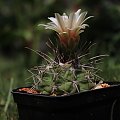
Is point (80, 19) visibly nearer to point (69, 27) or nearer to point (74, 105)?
point (69, 27)

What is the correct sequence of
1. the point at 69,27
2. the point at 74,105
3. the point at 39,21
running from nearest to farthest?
the point at 74,105
the point at 69,27
the point at 39,21

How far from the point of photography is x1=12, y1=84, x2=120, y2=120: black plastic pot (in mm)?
1596

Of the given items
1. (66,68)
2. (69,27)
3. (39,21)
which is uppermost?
(39,21)

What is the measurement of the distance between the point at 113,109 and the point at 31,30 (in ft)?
10.8

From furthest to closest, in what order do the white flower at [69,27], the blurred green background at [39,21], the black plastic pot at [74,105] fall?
the blurred green background at [39,21] < the white flower at [69,27] < the black plastic pot at [74,105]

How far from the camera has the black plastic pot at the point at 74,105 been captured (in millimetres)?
1596

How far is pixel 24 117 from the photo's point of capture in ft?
5.80

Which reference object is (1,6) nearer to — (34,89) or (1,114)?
(1,114)

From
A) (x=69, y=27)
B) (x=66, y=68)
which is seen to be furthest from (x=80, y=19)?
(x=66, y=68)

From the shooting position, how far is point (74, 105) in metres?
1.60

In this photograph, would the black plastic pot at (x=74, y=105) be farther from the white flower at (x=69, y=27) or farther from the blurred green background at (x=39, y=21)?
the blurred green background at (x=39, y=21)

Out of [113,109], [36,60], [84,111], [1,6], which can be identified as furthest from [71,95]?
[1,6]

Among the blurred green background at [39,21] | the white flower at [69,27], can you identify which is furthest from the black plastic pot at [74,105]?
the blurred green background at [39,21]

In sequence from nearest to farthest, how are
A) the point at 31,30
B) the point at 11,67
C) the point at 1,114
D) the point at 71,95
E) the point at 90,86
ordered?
the point at 71,95 < the point at 90,86 < the point at 1,114 < the point at 31,30 < the point at 11,67
